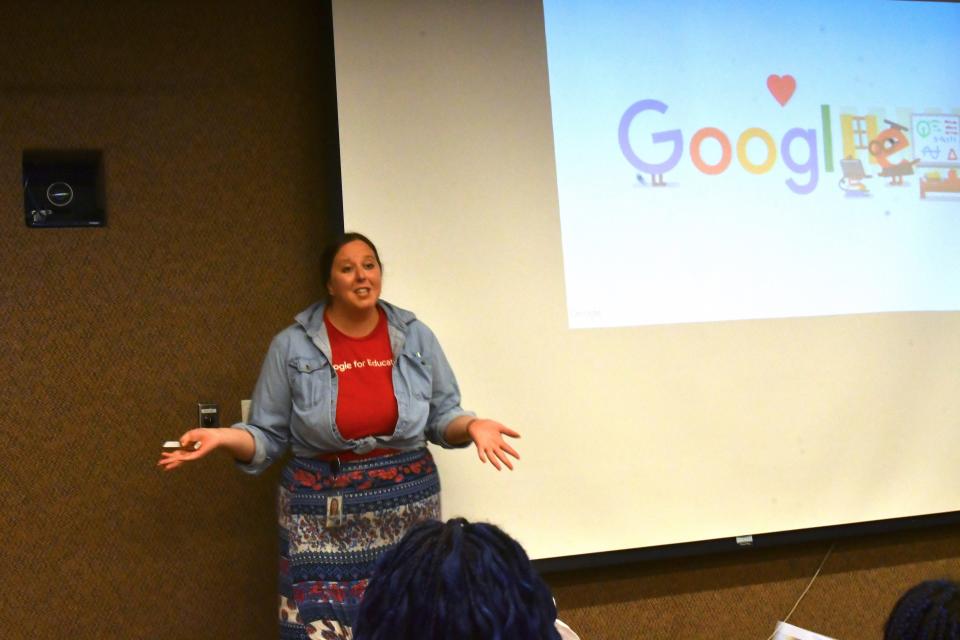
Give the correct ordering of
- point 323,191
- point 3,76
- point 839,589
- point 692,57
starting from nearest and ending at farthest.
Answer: point 3,76, point 323,191, point 692,57, point 839,589

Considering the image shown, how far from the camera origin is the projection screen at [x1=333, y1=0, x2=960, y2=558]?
294 cm

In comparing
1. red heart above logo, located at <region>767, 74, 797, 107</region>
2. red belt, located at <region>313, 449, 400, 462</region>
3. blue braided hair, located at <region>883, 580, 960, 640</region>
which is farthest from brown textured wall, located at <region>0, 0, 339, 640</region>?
blue braided hair, located at <region>883, 580, 960, 640</region>

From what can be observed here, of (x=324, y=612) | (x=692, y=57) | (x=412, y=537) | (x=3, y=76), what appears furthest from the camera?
(x=692, y=57)

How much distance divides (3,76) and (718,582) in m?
2.76

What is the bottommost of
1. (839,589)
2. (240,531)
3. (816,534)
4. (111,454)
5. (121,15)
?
(839,589)

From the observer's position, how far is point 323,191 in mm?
3010

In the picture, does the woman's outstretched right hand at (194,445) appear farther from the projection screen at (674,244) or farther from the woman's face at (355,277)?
the projection screen at (674,244)

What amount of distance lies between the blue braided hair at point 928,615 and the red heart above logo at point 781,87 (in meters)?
2.54

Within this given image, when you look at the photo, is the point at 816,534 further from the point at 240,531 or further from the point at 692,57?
Result: the point at 240,531

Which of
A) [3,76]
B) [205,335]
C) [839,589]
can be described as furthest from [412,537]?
[839,589]

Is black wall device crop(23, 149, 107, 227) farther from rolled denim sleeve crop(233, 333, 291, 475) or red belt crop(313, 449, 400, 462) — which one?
red belt crop(313, 449, 400, 462)

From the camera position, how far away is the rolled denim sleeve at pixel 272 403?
250cm

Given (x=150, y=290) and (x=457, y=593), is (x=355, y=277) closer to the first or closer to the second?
(x=150, y=290)

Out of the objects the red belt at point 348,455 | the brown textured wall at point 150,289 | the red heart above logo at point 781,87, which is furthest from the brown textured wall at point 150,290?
the red heart above logo at point 781,87
